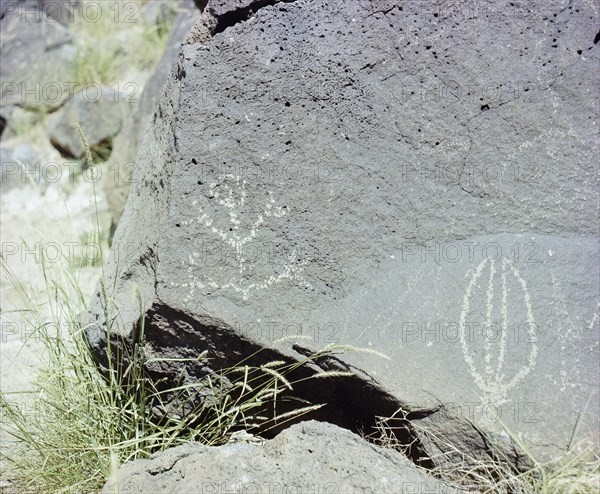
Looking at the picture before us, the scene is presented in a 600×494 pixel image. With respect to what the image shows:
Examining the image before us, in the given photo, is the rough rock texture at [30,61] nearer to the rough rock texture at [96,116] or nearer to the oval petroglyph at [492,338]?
the rough rock texture at [96,116]

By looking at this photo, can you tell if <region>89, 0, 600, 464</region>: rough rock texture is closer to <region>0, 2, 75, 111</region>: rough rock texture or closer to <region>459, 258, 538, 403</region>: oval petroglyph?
<region>459, 258, 538, 403</region>: oval petroglyph

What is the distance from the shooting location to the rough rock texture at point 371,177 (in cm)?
228

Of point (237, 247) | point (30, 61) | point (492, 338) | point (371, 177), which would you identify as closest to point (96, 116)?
point (30, 61)

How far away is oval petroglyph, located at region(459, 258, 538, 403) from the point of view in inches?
85.8

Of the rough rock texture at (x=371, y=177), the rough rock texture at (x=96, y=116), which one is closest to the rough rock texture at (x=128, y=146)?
the rough rock texture at (x=96, y=116)

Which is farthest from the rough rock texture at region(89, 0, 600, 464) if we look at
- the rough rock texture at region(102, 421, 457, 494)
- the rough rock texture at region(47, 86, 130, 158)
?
the rough rock texture at region(47, 86, 130, 158)

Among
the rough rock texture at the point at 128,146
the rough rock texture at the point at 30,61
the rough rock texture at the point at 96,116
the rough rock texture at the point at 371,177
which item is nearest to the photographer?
the rough rock texture at the point at 371,177

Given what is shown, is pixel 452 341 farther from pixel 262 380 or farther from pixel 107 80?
pixel 107 80

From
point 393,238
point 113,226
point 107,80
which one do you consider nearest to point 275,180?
point 393,238

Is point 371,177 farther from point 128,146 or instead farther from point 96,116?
point 96,116

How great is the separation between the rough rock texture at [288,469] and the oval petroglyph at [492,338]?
39 cm

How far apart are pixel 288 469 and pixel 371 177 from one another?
39.0 inches

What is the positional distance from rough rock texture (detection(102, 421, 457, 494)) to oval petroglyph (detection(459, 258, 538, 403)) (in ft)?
1.29

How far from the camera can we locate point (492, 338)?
7.32 ft
